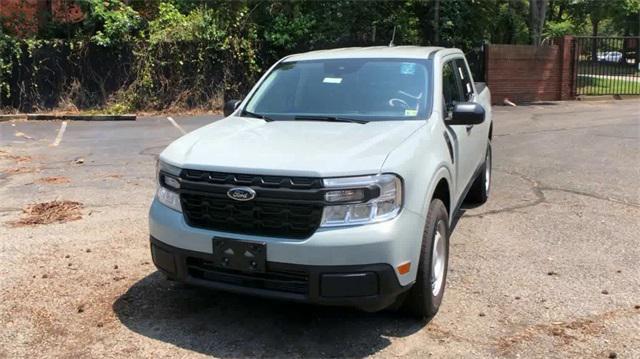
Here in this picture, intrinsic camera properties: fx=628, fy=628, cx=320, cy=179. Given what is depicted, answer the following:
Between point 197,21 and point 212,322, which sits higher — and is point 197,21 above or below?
above

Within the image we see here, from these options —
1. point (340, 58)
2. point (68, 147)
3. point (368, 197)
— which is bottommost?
point (68, 147)

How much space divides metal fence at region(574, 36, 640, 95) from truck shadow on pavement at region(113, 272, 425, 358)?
20.3 m

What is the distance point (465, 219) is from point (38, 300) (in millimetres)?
4243

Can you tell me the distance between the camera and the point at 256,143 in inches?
163

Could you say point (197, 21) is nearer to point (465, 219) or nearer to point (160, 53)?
point (160, 53)

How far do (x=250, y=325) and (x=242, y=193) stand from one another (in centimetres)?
100

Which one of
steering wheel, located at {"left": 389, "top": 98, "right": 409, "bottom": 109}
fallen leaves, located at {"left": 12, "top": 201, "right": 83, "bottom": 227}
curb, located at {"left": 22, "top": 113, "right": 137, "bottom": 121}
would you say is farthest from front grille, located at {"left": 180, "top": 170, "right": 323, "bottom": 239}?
curb, located at {"left": 22, "top": 113, "right": 137, "bottom": 121}

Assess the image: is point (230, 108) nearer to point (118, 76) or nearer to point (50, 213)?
point (50, 213)

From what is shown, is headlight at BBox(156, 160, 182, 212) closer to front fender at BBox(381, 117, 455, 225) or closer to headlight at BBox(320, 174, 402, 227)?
headlight at BBox(320, 174, 402, 227)

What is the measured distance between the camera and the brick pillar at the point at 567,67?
21548mm

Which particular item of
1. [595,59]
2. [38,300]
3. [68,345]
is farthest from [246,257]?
[595,59]

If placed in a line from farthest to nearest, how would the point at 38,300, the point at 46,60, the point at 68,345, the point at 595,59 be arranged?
the point at 595,59
the point at 46,60
the point at 38,300
the point at 68,345

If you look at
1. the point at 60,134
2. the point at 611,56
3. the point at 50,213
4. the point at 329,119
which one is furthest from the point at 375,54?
the point at 611,56

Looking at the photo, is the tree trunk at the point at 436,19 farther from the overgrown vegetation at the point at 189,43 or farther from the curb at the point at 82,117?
the curb at the point at 82,117
